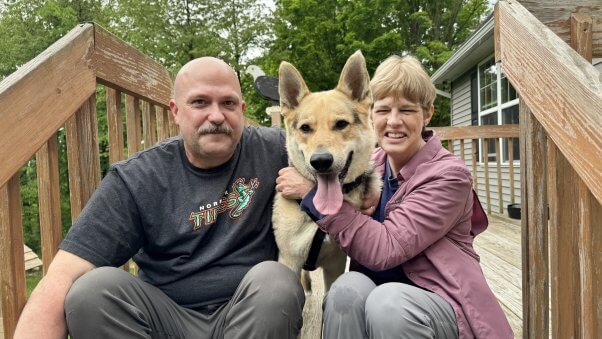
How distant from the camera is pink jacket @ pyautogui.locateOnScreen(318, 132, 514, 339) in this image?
168 centimetres

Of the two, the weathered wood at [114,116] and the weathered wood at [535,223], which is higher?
the weathered wood at [114,116]

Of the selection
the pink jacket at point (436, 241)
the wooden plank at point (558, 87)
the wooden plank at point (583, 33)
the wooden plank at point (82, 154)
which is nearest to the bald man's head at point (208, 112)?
the wooden plank at point (82, 154)

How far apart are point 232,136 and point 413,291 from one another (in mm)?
1092

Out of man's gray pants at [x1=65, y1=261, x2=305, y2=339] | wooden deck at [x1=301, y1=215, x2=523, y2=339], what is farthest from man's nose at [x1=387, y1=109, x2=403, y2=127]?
wooden deck at [x1=301, y1=215, x2=523, y2=339]

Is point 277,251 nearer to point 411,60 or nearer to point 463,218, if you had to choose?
point 463,218

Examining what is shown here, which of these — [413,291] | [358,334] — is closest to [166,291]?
[358,334]

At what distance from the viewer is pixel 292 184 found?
6.93 ft

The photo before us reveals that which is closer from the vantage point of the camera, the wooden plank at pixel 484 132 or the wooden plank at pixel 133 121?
the wooden plank at pixel 133 121

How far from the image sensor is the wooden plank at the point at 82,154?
6.25 feet

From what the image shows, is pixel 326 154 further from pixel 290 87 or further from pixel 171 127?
pixel 171 127

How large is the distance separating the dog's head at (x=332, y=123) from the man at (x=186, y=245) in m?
0.21

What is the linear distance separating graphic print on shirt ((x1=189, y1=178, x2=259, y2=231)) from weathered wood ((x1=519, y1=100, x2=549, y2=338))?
1.24 metres

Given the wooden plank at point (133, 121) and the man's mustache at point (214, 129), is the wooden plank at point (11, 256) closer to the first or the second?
the man's mustache at point (214, 129)

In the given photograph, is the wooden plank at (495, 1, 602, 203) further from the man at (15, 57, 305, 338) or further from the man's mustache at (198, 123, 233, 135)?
the man's mustache at (198, 123, 233, 135)
